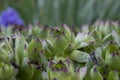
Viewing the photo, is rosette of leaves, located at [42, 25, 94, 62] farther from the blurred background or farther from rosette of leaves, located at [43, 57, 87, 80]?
the blurred background

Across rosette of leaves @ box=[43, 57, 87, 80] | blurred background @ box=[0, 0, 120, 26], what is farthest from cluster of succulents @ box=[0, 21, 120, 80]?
blurred background @ box=[0, 0, 120, 26]

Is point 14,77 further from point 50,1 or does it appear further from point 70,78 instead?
point 50,1

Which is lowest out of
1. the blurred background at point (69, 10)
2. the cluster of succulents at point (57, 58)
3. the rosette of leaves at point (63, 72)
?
the rosette of leaves at point (63, 72)

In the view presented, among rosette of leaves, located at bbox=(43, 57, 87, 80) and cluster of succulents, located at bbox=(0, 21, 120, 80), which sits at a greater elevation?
cluster of succulents, located at bbox=(0, 21, 120, 80)

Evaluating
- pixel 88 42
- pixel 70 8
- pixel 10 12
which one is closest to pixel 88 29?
pixel 88 42

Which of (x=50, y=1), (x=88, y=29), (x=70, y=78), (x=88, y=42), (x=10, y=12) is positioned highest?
(x=50, y=1)

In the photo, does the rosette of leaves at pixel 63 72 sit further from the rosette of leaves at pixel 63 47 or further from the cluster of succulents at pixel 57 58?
the rosette of leaves at pixel 63 47

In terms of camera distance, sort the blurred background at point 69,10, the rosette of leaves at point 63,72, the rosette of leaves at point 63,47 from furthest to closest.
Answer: the blurred background at point 69,10, the rosette of leaves at point 63,47, the rosette of leaves at point 63,72

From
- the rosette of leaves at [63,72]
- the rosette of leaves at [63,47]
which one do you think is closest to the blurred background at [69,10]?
the rosette of leaves at [63,47]

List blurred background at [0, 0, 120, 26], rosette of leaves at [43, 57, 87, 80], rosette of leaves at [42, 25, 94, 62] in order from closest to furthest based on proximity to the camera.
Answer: rosette of leaves at [43, 57, 87, 80] → rosette of leaves at [42, 25, 94, 62] → blurred background at [0, 0, 120, 26]
